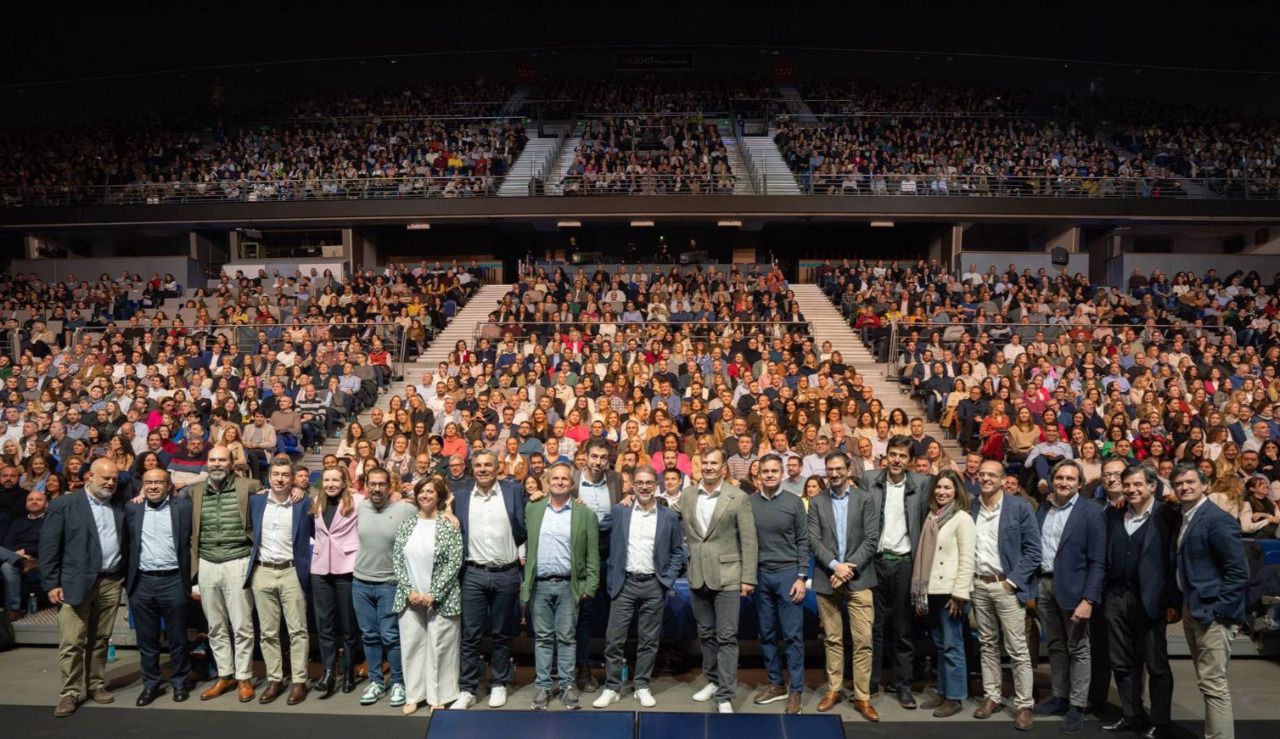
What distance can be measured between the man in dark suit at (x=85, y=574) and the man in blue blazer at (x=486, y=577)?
2357 millimetres

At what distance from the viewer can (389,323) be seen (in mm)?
15469

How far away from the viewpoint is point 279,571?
5773 mm

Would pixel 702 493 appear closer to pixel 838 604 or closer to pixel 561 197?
pixel 838 604

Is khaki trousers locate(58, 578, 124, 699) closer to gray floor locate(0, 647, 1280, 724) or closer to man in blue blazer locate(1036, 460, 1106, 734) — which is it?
gray floor locate(0, 647, 1280, 724)

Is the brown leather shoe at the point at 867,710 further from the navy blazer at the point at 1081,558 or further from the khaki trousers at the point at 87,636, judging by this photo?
the khaki trousers at the point at 87,636

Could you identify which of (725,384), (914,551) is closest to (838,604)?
(914,551)

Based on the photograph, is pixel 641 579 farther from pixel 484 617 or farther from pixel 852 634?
pixel 852 634

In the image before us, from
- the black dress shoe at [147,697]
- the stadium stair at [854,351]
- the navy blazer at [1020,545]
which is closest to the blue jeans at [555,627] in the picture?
the black dress shoe at [147,697]

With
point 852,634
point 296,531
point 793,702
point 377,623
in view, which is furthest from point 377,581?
Answer: point 852,634

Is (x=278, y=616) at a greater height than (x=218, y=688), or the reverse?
(x=278, y=616)

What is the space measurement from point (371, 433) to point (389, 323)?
5.39 meters

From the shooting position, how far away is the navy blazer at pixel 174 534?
5766mm

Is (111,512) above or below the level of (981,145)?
below

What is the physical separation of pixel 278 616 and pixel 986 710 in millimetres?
4687
